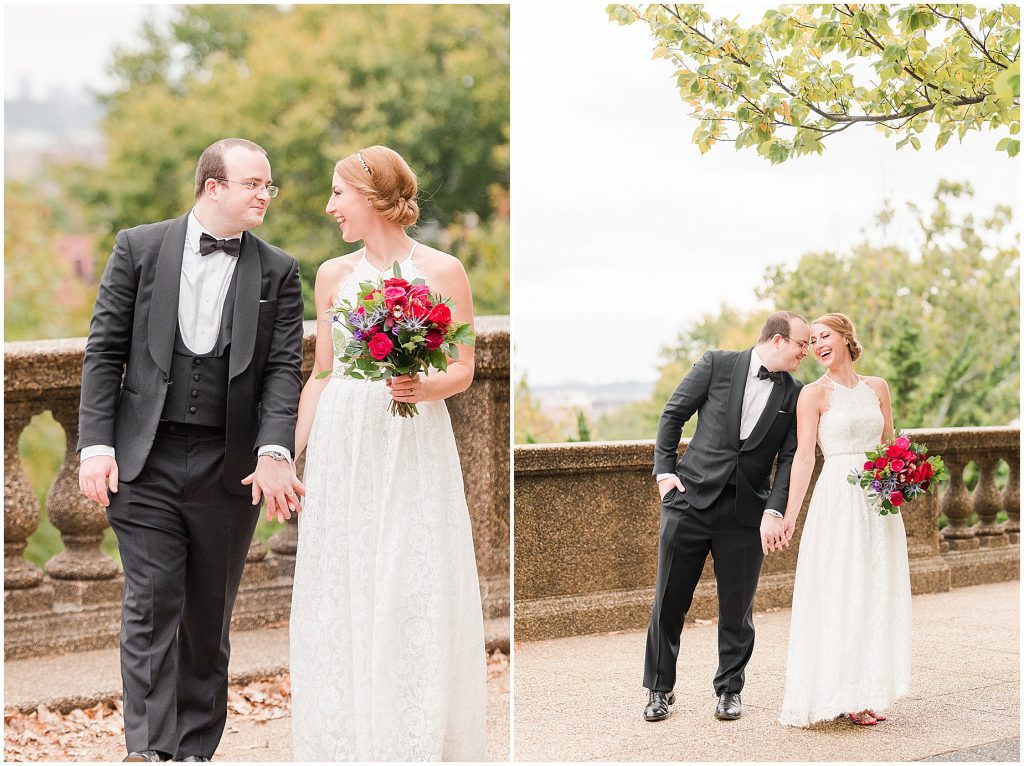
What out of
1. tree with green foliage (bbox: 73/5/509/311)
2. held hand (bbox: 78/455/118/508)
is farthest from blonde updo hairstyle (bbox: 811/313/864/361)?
tree with green foliage (bbox: 73/5/509/311)

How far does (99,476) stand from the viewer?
413 centimetres

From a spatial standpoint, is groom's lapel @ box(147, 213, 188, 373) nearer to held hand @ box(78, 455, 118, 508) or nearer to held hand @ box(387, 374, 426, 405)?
held hand @ box(78, 455, 118, 508)

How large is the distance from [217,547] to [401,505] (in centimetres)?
69

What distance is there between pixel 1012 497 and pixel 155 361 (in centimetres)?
758

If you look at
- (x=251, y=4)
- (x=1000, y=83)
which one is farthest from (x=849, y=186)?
(x=251, y=4)

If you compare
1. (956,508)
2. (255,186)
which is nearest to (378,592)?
(255,186)

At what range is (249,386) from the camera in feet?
14.0

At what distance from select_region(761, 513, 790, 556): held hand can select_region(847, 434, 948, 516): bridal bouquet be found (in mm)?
427

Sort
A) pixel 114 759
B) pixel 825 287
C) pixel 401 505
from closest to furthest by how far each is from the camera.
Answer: pixel 401 505 < pixel 114 759 < pixel 825 287

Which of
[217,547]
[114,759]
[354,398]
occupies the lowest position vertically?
[114,759]

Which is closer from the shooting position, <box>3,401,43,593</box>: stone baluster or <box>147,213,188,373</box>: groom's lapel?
<box>147,213,188,373</box>: groom's lapel

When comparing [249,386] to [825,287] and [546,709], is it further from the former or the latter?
[825,287]

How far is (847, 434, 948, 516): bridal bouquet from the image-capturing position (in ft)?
17.2

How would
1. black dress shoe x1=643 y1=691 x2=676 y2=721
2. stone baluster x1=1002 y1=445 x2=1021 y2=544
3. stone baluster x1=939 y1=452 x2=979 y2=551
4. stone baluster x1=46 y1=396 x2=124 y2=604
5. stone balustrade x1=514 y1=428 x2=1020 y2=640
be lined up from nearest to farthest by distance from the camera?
black dress shoe x1=643 y1=691 x2=676 y2=721 < stone baluster x1=46 y1=396 x2=124 y2=604 < stone balustrade x1=514 y1=428 x2=1020 y2=640 < stone baluster x1=939 y1=452 x2=979 y2=551 < stone baluster x1=1002 y1=445 x2=1021 y2=544
